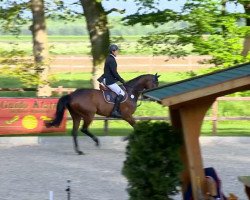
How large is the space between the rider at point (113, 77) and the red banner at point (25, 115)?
3051 millimetres

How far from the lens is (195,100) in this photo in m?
9.77

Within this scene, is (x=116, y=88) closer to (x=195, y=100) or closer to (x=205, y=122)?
(x=205, y=122)

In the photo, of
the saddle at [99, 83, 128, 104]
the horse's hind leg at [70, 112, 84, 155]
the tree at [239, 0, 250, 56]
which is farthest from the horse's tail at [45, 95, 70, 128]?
the tree at [239, 0, 250, 56]

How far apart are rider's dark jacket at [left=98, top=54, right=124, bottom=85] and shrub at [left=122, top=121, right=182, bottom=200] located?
1016cm

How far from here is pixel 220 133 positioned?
24641 mm

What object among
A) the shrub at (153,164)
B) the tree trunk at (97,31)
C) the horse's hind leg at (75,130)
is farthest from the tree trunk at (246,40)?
the shrub at (153,164)

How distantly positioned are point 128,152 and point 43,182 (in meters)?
5.56

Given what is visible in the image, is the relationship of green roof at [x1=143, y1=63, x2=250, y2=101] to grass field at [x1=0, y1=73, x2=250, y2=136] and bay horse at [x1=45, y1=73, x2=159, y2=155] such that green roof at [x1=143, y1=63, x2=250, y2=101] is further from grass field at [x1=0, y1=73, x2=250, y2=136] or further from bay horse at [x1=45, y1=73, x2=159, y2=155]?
grass field at [x1=0, y1=73, x2=250, y2=136]

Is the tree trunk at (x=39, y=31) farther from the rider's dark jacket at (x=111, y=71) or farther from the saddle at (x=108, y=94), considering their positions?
the rider's dark jacket at (x=111, y=71)

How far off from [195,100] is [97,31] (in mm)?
20483

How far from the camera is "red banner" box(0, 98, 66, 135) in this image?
75.3 ft

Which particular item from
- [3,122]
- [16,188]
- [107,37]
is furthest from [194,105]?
[107,37]

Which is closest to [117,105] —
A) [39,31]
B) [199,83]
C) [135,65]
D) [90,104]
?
[90,104]

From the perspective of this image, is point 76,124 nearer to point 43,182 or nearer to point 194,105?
point 43,182
